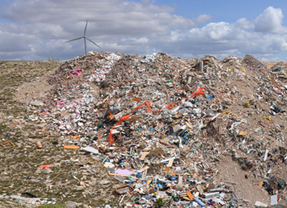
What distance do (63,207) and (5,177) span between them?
3.83 metres

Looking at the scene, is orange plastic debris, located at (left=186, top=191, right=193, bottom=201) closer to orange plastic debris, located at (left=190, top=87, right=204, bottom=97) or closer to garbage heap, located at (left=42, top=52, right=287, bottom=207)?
garbage heap, located at (left=42, top=52, right=287, bottom=207)

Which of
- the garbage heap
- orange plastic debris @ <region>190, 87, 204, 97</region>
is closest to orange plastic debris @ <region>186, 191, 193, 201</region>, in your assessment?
the garbage heap

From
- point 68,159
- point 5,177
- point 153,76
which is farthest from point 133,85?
point 5,177

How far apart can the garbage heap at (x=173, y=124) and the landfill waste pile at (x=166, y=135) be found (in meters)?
0.04

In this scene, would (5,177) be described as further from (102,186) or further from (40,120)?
(40,120)

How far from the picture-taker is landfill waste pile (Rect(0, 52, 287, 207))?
9.80 m

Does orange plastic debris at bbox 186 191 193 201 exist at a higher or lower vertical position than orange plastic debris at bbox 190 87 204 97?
lower

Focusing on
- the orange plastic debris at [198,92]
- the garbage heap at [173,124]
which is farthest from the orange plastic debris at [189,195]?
the orange plastic debris at [198,92]

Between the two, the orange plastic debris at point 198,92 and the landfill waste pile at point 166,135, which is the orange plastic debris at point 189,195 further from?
the orange plastic debris at point 198,92

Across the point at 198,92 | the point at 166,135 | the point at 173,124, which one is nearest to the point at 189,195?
the point at 166,135

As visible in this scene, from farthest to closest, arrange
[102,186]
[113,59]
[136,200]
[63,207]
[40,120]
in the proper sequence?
[113,59]
[40,120]
[102,186]
[136,200]
[63,207]

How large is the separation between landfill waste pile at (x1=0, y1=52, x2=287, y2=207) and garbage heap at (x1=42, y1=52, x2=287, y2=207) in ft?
0.15

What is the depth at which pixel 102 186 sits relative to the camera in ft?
32.6

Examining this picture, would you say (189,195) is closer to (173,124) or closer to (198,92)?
(173,124)
